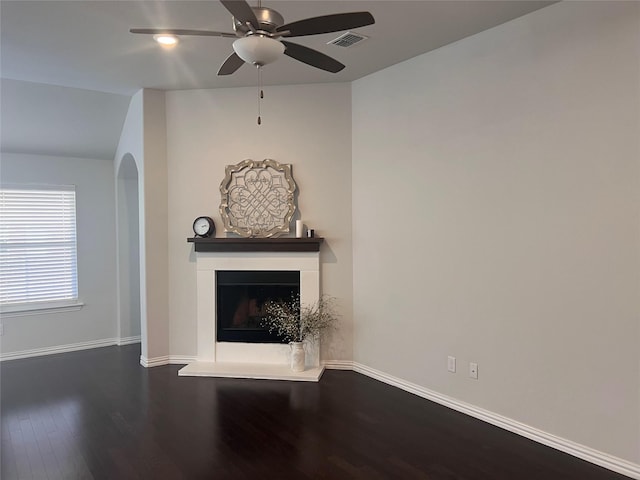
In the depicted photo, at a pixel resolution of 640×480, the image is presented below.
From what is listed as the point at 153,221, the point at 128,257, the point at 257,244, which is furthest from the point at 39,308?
the point at 257,244

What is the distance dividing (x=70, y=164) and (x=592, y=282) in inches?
214

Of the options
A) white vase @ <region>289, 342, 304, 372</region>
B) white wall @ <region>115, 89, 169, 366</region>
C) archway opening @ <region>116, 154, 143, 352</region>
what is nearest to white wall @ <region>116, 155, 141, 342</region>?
archway opening @ <region>116, 154, 143, 352</region>

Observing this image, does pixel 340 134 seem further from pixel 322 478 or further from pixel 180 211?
pixel 322 478

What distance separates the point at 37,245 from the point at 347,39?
4.24 metres

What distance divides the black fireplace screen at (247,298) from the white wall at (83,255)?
190cm

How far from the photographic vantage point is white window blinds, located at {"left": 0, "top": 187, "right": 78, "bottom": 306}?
502cm

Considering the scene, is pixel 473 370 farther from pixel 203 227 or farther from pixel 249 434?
pixel 203 227

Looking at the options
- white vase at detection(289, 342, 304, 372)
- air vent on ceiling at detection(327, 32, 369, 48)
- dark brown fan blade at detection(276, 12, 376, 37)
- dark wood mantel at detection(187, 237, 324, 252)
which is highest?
air vent on ceiling at detection(327, 32, 369, 48)

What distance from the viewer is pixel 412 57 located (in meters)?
3.79

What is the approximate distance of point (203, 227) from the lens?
15.0 ft

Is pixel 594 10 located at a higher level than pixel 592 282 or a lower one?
higher

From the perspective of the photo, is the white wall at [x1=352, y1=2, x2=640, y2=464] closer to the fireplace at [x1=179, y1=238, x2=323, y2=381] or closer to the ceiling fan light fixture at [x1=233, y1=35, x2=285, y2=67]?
the fireplace at [x1=179, y1=238, x2=323, y2=381]

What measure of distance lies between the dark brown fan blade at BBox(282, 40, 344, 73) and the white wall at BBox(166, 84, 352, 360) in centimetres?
185

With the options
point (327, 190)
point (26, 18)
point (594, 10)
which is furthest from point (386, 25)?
point (26, 18)
